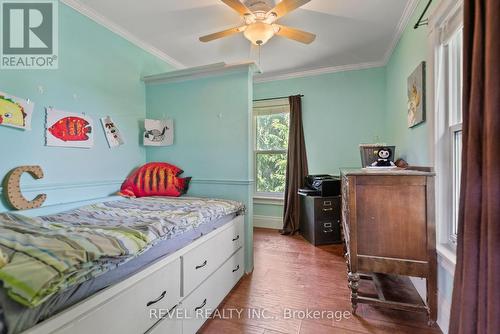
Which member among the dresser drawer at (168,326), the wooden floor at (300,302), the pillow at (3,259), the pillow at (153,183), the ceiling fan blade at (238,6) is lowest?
the wooden floor at (300,302)

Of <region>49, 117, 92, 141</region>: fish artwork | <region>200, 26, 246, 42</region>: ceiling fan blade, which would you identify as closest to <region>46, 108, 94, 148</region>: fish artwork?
<region>49, 117, 92, 141</region>: fish artwork

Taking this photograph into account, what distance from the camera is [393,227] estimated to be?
5.28ft

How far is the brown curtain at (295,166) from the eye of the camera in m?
3.58

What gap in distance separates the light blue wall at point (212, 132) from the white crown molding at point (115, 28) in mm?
479

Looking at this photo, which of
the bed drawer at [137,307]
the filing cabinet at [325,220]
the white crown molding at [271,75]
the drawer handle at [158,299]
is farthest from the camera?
the filing cabinet at [325,220]

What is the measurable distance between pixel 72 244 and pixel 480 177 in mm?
1590

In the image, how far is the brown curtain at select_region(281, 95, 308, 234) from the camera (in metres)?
3.58

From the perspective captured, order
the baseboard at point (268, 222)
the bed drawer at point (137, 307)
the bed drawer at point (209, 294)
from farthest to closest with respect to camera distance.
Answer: the baseboard at point (268, 222) < the bed drawer at point (209, 294) < the bed drawer at point (137, 307)

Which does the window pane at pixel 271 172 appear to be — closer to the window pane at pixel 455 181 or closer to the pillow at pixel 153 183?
the pillow at pixel 153 183

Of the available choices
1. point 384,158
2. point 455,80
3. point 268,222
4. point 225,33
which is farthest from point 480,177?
point 268,222

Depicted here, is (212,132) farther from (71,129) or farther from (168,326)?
(168,326)

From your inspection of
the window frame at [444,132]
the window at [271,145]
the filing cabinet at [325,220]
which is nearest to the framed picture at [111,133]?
the window at [271,145]

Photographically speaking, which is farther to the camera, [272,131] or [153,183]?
[272,131]

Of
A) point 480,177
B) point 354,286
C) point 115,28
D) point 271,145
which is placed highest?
point 115,28
